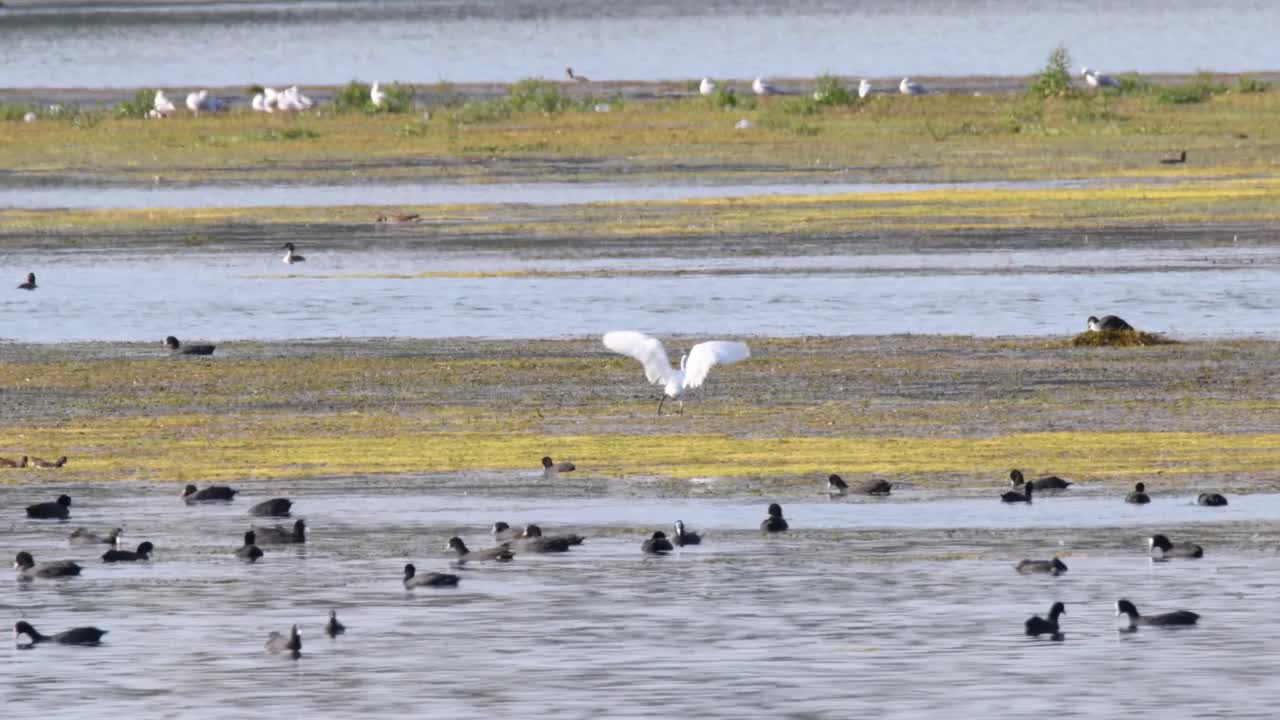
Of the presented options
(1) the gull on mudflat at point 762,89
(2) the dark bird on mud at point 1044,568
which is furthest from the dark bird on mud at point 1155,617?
(1) the gull on mudflat at point 762,89

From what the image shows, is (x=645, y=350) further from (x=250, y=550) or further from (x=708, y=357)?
(x=250, y=550)

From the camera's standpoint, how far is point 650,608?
19.3m

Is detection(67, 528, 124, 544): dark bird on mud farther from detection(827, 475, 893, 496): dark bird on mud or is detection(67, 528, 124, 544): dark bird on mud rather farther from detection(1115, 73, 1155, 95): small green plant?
detection(1115, 73, 1155, 95): small green plant

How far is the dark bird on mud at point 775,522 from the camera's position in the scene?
21906 millimetres

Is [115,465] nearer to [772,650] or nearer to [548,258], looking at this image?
[772,650]

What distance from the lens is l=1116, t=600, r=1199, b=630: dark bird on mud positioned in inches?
719

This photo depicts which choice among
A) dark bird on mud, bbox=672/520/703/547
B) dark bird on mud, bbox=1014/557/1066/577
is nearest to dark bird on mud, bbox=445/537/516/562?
dark bird on mud, bbox=672/520/703/547

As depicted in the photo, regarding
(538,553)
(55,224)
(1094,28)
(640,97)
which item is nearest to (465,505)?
(538,553)

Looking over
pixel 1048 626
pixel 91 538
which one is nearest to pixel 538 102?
pixel 91 538

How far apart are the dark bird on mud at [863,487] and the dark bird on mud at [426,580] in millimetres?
4462

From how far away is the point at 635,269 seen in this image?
42312 mm

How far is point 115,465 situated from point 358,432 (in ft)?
8.25

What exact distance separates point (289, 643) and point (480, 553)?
344cm

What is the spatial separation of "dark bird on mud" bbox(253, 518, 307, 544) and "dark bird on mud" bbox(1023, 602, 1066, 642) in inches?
231
